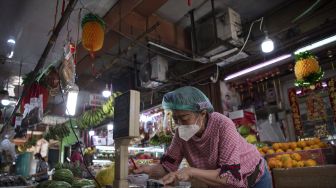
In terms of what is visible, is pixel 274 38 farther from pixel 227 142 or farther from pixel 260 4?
pixel 227 142

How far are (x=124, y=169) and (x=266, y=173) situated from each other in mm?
1368

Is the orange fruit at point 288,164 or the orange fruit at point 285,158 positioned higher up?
the orange fruit at point 285,158

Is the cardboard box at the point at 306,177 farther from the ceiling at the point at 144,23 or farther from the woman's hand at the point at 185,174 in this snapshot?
the ceiling at the point at 144,23

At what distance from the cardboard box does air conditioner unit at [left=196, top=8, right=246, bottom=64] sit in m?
2.88

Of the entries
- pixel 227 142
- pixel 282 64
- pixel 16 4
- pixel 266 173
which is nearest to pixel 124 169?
pixel 227 142

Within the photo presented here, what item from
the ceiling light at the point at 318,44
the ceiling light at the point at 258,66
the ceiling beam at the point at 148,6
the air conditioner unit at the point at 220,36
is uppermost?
the ceiling beam at the point at 148,6

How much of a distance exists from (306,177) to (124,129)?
3217 millimetres

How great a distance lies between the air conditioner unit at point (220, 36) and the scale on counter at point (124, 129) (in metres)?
4.47

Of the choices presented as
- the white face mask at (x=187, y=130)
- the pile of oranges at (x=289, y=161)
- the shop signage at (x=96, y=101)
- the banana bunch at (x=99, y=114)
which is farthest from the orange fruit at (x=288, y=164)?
the shop signage at (x=96, y=101)

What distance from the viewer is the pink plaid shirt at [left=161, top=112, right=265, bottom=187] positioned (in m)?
1.75

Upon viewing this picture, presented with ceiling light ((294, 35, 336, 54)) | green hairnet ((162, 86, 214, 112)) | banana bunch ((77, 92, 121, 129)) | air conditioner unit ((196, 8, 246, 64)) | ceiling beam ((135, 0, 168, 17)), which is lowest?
green hairnet ((162, 86, 214, 112))

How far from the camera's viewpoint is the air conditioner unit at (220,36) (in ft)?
18.5

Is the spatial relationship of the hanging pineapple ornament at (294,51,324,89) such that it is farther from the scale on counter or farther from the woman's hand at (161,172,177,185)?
the scale on counter

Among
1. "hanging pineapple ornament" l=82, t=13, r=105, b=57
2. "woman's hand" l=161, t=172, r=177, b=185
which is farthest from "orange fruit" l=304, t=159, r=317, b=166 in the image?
"hanging pineapple ornament" l=82, t=13, r=105, b=57
